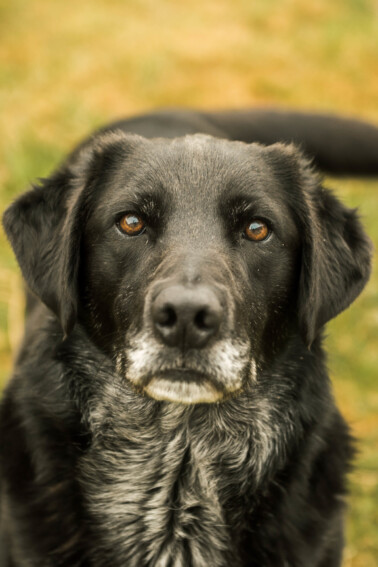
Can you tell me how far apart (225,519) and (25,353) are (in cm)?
129

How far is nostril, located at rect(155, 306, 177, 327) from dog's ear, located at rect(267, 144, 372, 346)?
76 centimetres

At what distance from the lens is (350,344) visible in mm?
5617

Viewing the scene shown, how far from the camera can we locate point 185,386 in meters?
2.85

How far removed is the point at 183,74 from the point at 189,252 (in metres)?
6.37

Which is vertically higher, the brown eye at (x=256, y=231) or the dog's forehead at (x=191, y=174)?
the dog's forehead at (x=191, y=174)

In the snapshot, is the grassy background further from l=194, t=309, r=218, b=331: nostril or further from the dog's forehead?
l=194, t=309, r=218, b=331: nostril

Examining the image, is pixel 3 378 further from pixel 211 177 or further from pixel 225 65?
pixel 225 65

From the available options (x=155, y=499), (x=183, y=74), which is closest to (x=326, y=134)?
(x=155, y=499)

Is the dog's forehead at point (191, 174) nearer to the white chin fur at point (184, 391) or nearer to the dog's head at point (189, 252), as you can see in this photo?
the dog's head at point (189, 252)

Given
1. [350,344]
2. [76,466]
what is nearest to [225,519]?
[76,466]

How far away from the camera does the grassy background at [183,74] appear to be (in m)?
5.72

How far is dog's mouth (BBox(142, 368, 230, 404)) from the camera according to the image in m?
2.84

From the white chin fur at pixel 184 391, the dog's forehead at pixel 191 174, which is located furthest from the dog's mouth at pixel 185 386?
the dog's forehead at pixel 191 174

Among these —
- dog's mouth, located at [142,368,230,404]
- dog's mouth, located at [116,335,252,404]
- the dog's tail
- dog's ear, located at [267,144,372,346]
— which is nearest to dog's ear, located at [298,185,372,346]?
dog's ear, located at [267,144,372,346]
